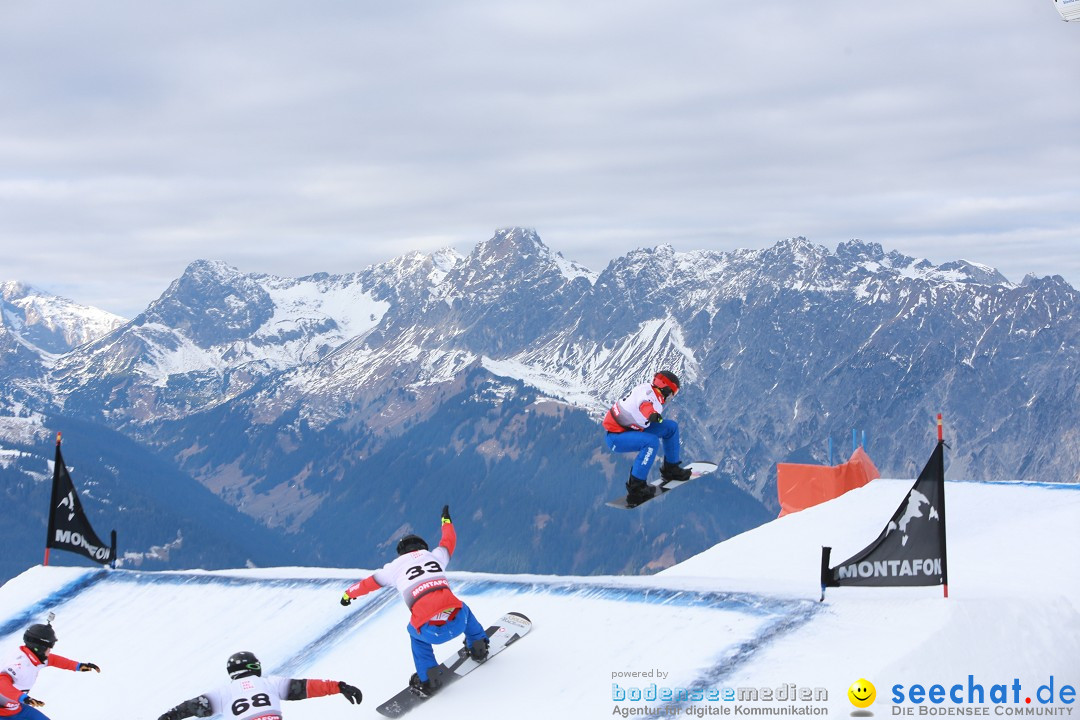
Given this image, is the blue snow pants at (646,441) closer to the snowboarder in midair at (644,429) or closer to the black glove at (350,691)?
the snowboarder in midair at (644,429)

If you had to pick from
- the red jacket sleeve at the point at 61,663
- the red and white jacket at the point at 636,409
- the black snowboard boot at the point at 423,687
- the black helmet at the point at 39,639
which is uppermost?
the red and white jacket at the point at 636,409

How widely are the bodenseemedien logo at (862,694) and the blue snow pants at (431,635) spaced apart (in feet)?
17.9

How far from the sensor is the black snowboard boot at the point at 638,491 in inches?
943

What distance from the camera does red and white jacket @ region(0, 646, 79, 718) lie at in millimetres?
15265

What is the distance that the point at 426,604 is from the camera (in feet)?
50.5

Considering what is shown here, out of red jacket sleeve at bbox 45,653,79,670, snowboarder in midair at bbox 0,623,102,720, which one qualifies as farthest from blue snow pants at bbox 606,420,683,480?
snowboarder in midair at bbox 0,623,102,720

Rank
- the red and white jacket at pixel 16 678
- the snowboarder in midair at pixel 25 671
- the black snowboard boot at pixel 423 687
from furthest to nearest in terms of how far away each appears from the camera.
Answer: the black snowboard boot at pixel 423 687, the snowboarder in midair at pixel 25 671, the red and white jacket at pixel 16 678

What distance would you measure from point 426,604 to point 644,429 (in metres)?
9.28

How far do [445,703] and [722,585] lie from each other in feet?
16.7

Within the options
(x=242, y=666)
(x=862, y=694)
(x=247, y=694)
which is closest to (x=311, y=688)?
(x=247, y=694)

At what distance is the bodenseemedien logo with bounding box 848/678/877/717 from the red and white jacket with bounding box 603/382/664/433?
9.75 m

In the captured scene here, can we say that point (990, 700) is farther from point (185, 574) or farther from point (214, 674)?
point (185, 574)

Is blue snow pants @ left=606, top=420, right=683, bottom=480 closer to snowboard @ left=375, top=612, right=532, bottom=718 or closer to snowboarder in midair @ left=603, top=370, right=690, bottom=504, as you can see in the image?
snowboarder in midair @ left=603, top=370, right=690, bottom=504

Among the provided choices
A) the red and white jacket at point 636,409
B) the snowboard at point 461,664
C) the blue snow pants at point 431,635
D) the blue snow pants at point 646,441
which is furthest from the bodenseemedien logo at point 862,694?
the blue snow pants at point 646,441
